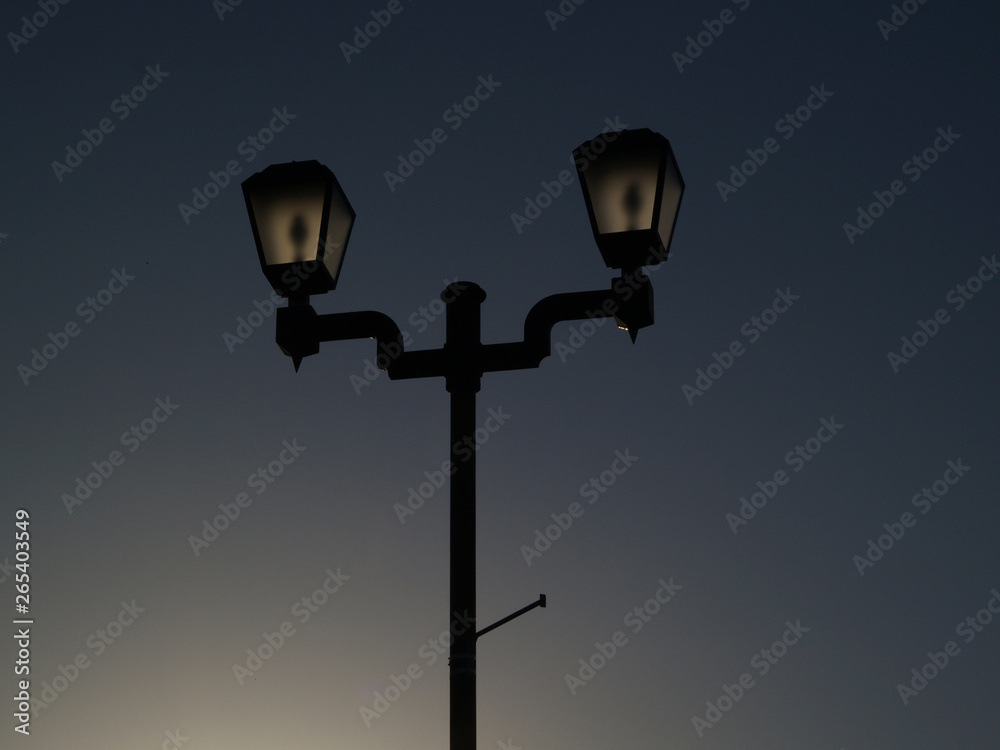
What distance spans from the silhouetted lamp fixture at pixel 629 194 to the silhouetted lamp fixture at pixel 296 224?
1182 mm

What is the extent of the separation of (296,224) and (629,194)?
59.8 inches

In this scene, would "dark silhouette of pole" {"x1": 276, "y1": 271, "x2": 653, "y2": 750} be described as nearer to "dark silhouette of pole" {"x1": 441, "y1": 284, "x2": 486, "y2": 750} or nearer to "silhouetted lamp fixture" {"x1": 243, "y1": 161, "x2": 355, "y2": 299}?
"dark silhouette of pole" {"x1": 441, "y1": 284, "x2": 486, "y2": 750}

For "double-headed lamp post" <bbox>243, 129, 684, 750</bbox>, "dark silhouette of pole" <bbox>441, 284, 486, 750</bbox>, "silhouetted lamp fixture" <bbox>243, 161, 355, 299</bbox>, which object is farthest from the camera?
"silhouetted lamp fixture" <bbox>243, 161, 355, 299</bbox>

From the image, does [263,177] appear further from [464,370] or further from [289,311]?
[464,370]

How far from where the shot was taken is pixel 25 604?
12.5m

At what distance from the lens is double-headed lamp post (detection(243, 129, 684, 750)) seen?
5016mm

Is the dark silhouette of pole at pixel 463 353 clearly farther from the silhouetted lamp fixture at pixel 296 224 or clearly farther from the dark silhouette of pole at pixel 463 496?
the silhouetted lamp fixture at pixel 296 224

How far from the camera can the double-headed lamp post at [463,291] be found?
16.5 feet

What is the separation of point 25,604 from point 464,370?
901 centimetres

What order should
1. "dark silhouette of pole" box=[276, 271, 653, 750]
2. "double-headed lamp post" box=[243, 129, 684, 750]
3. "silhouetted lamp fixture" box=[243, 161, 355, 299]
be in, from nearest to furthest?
"dark silhouette of pole" box=[276, 271, 653, 750]
"double-headed lamp post" box=[243, 129, 684, 750]
"silhouetted lamp fixture" box=[243, 161, 355, 299]

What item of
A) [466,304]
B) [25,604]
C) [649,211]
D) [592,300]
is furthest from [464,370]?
[25,604]

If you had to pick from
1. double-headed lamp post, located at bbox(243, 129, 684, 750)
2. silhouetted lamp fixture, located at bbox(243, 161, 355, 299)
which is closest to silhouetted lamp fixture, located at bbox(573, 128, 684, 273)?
double-headed lamp post, located at bbox(243, 129, 684, 750)

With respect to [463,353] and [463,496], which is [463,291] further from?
[463,496]

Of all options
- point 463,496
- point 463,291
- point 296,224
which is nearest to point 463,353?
point 463,291
